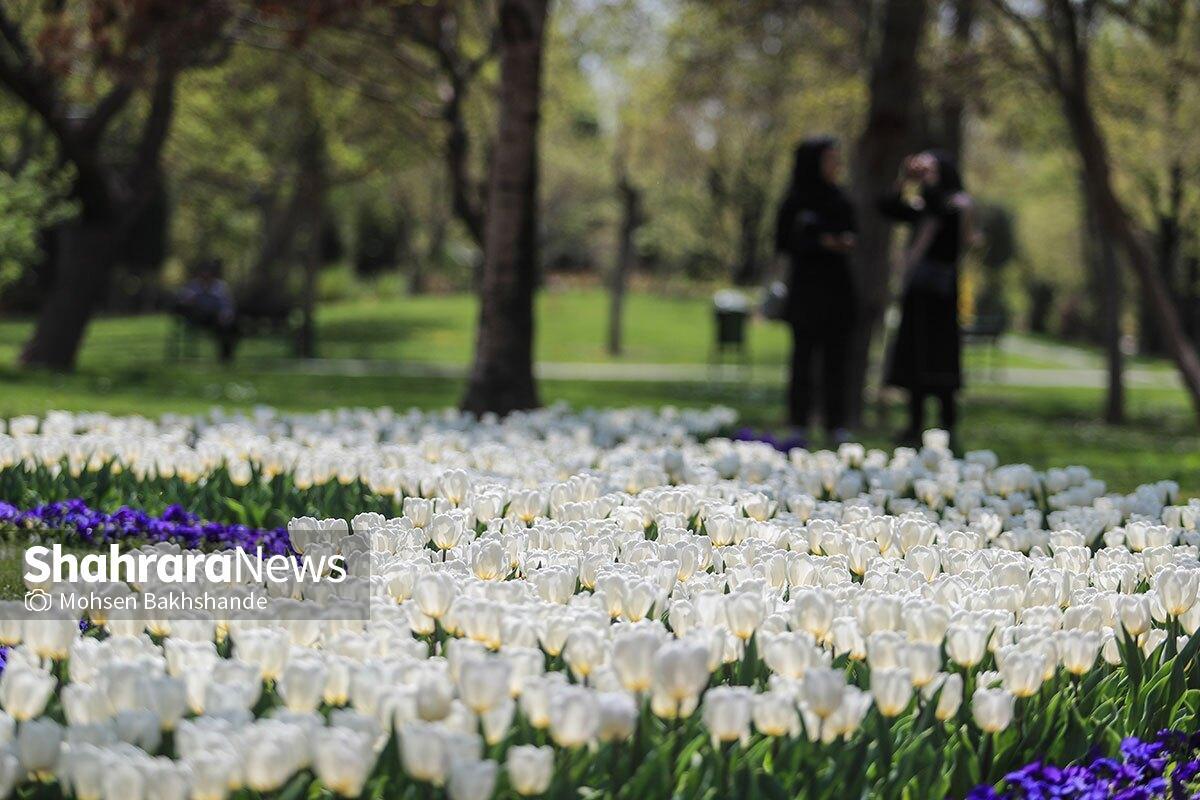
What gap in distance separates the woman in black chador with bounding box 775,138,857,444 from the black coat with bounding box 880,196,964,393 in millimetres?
600

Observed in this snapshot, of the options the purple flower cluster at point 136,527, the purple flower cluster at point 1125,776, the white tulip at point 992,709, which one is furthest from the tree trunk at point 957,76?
the white tulip at point 992,709

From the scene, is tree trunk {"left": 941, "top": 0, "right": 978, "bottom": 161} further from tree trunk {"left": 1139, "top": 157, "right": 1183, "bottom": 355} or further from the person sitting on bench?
the person sitting on bench

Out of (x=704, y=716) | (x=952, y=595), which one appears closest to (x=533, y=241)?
(x=952, y=595)

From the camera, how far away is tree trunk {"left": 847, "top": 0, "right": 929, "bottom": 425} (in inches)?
458

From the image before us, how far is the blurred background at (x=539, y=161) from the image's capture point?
39.1 ft

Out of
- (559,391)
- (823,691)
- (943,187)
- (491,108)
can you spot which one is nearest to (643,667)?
(823,691)

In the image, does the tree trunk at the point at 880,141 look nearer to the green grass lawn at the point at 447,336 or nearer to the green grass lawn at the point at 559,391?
the green grass lawn at the point at 559,391

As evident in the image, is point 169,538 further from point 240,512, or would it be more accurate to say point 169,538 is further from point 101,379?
point 101,379

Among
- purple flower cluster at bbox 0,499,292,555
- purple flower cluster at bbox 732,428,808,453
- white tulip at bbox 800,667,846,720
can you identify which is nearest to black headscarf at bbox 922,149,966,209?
purple flower cluster at bbox 732,428,808,453

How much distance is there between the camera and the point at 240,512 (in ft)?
19.0

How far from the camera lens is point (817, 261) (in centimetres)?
995

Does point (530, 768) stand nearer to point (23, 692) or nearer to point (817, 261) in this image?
point (23, 692)

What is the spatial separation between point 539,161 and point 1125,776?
19.3 metres

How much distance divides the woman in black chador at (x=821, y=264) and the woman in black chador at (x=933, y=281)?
0.57 m
